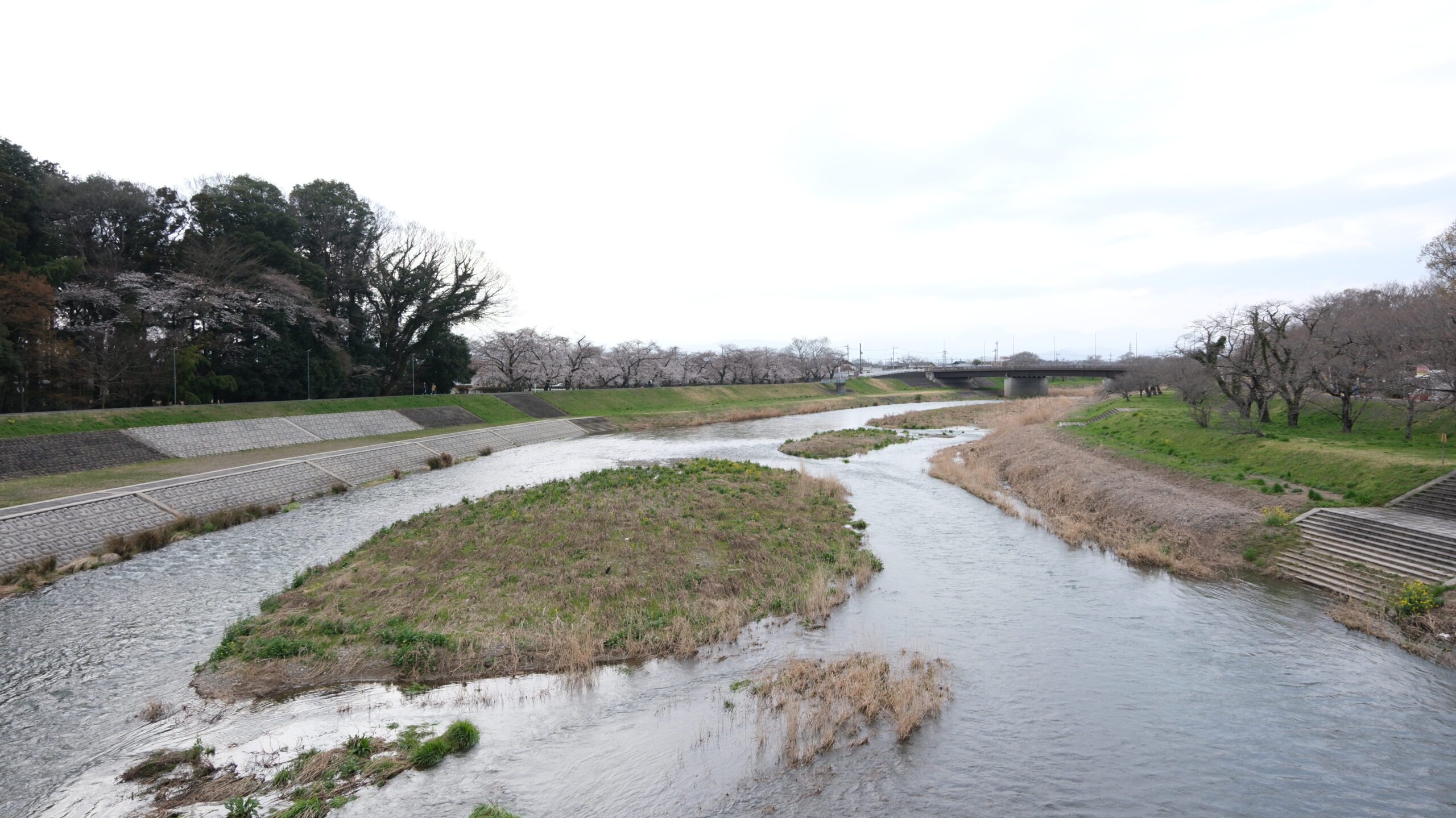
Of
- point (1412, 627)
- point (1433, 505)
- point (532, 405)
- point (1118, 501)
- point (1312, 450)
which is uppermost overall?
point (532, 405)

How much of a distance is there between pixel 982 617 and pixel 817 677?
18.6 feet

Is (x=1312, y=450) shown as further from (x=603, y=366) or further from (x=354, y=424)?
(x=603, y=366)

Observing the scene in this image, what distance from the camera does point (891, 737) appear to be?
35.5 ft

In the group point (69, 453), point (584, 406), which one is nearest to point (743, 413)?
point (584, 406)

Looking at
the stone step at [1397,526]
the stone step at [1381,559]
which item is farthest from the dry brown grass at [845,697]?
the stone step at [1397,526]

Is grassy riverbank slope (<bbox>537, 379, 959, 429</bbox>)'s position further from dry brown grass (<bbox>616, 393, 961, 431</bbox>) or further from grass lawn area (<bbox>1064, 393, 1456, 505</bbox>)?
grass lawn area (<bbox>1064, 393, 1456, 505</bbox>)

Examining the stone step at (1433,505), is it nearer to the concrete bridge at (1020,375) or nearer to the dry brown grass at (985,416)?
the dry brown grass at (985,416)

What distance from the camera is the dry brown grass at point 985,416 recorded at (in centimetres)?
5997

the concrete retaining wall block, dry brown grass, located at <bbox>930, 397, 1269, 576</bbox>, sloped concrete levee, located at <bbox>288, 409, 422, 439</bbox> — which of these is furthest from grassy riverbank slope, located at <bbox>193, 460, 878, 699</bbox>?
sloped concrete levee, located at <bbox>288, 409, 422, 439</bbox>

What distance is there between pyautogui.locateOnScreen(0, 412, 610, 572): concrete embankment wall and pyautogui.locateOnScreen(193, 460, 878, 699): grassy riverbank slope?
8.02m

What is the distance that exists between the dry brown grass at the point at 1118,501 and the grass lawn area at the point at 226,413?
40.5 metres

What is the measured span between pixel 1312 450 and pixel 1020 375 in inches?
2911

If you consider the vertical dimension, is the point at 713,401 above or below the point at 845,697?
above

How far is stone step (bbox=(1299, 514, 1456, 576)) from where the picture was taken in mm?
16000
